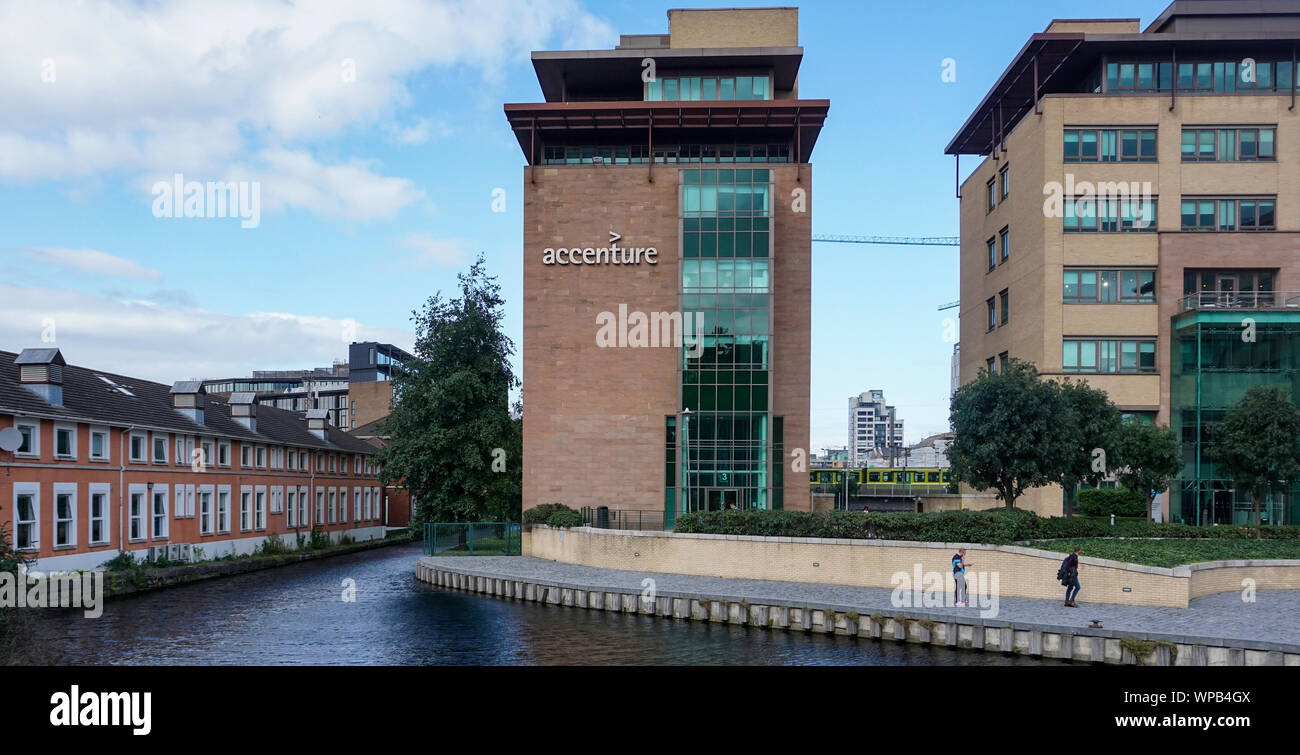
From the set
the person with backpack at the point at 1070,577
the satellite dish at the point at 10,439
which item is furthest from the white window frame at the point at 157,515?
the person with backpack at the point at 1070,577

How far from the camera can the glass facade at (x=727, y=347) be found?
52.0m

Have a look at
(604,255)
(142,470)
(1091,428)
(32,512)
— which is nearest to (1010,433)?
(1091,428)

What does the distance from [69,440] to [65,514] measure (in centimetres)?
296

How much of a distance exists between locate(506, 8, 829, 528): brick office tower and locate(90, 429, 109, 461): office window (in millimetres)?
20591

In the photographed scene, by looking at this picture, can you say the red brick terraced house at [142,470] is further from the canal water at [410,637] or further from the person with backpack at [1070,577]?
the person with backpack at [1070,577]

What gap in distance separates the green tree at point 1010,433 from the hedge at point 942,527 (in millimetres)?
4726

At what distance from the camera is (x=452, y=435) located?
55531 mm

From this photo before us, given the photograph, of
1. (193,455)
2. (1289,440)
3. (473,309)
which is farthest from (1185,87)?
(193,455)

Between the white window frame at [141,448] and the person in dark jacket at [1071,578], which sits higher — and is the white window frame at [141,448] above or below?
above

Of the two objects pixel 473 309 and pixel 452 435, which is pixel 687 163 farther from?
pixel 452 435

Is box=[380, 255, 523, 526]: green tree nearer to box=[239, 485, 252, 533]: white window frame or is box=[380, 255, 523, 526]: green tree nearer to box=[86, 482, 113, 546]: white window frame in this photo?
box=[239, 485, 252, 533]: white window frame

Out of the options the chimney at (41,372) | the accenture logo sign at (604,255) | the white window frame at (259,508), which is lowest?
the white window frame at (259,508)

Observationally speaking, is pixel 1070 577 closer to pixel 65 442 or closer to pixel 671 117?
pixel 671 117

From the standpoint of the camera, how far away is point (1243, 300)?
187 feet
